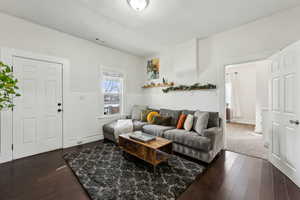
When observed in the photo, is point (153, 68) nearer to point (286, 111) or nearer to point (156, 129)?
point (156, 129)

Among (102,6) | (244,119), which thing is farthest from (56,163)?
(244,119)

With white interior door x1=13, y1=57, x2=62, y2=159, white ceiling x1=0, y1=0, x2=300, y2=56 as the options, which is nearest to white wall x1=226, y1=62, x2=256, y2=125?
white ceiling x1=0, y1=0, x2=300, y2=56

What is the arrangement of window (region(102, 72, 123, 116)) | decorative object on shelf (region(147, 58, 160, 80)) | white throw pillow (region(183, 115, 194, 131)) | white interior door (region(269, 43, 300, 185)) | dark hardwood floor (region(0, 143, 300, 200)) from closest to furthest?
dark hardwood floor (region(0, 143, 300, 200)) → white interior door (region(269, 43, 300, 185)) → white throw pillow (region(183, 115, 194, 131)) → window (region(102, 72, 123, 116)) → decorative object on shelf (region(147, 58, 160, 80))

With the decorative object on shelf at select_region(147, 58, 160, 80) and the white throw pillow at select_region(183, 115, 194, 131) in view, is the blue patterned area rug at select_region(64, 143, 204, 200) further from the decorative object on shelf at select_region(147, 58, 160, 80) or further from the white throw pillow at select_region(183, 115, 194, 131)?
the decorative object on shelf at select_region(147, 58, 160, 80)

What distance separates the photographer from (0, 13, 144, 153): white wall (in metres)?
2.65

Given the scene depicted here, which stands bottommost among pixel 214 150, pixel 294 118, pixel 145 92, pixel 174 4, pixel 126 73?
pixel 214 150

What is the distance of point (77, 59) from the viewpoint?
346 centimetres

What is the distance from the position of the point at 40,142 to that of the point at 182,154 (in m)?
3.17

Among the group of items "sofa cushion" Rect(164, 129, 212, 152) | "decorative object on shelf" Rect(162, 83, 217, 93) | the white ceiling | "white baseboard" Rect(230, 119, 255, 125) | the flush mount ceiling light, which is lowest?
"white baseboard" Rect(230, 119, 255, 125)

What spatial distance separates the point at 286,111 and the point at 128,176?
2.72 meters

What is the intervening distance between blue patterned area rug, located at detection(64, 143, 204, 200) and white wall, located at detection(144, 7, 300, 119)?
1.74 metres

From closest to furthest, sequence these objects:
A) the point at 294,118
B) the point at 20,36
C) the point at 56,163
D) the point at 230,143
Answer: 1. the point at 294,118
2. the point at 56,163
3. the point at 20,36
4. the point at 230,143

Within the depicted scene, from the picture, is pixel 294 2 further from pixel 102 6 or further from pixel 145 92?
pixel 145 92

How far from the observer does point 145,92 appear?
510cm
